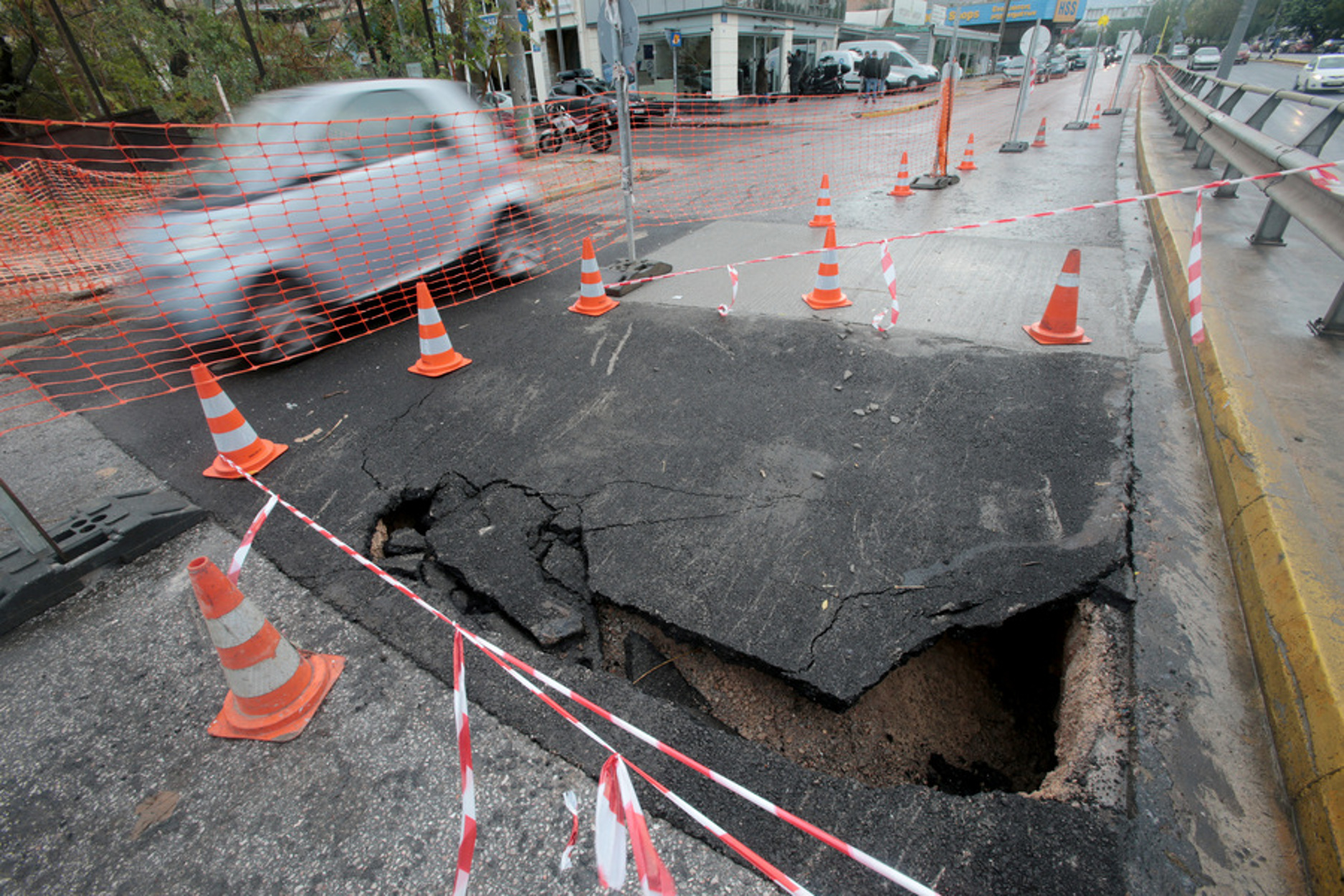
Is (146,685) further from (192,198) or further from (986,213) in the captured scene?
(986,213)

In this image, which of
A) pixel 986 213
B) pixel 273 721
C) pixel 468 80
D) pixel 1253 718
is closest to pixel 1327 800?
pixel 1253 718

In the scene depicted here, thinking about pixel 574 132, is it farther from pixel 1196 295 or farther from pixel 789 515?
pixel 789 515

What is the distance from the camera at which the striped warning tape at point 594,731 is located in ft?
4.96

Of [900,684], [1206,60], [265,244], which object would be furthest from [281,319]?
[1206,60]

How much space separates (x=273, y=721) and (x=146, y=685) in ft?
2.17

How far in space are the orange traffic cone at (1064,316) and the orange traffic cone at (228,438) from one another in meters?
5.51

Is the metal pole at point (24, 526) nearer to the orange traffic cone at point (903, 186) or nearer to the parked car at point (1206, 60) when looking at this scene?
the orange traffic cone at point (903, 186)

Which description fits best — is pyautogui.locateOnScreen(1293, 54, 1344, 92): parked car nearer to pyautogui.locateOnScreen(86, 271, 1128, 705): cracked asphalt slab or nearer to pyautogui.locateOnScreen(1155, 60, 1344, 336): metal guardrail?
pyautogui.locateOnScreen(1155, 60, 1344, 336): metal guardrail

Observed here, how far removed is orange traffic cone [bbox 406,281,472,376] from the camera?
4.64 meters

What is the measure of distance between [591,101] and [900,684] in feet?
61.0

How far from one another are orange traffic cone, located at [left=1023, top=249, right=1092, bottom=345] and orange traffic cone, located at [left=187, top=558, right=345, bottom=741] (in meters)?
5.09

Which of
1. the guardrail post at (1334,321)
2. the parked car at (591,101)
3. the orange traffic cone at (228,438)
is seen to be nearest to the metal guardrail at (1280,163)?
the guardrail post at (1334,321)

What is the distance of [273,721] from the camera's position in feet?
7.19

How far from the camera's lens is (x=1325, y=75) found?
68.7 ft
